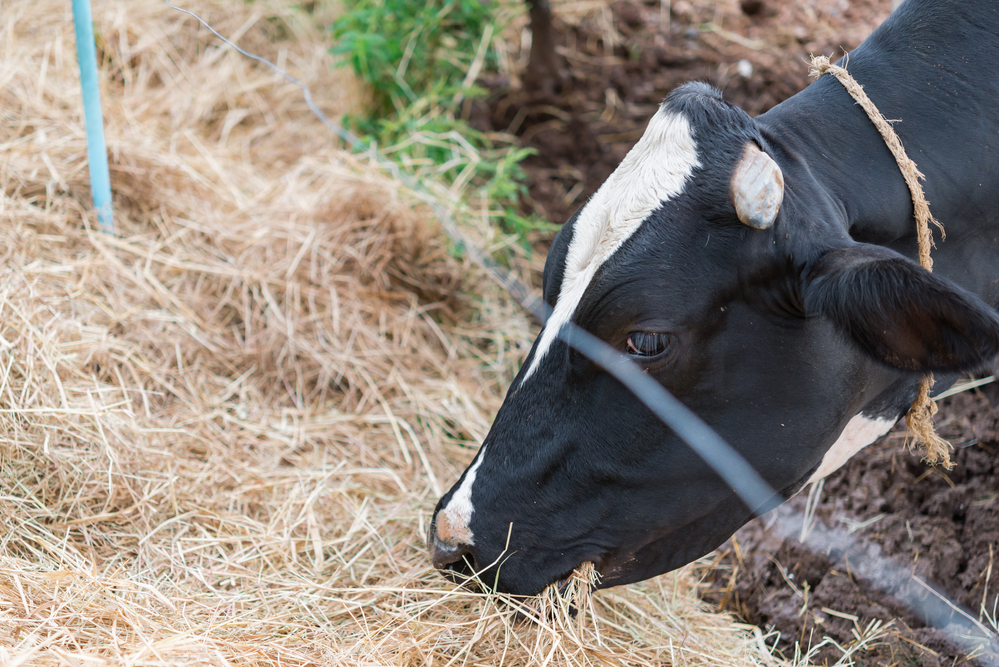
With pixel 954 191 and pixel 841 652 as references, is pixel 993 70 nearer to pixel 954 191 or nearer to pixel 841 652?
pixel 954 191

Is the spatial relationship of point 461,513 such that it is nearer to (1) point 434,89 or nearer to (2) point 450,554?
(2) point 450,554

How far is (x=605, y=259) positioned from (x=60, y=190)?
8.73 feet

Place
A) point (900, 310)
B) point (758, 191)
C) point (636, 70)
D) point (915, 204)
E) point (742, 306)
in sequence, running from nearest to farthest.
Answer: point (900, 310), point (758, 191), point (742, 306), point (915, 204), point (636, 70)

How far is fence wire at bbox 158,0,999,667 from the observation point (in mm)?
1813

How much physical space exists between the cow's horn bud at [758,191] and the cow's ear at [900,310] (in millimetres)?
146

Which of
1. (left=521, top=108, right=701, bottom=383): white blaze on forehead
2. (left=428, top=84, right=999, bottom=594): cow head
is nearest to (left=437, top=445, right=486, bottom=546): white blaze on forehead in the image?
(left=428, top=84, right=999, bottom=594): cow head

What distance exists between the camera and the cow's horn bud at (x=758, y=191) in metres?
1.69

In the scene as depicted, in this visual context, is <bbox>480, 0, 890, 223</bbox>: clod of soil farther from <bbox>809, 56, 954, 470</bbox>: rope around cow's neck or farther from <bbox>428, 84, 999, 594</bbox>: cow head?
<bbox>428, 84, 999, 594</bbox>: cow head

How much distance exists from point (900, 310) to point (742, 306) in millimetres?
315

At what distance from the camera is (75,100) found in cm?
409

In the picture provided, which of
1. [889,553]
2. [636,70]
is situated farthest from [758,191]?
[636,70]

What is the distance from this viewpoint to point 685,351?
178 cm

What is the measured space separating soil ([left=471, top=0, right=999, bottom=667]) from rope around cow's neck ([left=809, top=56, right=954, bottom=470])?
14.4 inches

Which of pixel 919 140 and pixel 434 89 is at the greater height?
pixel 919 140
